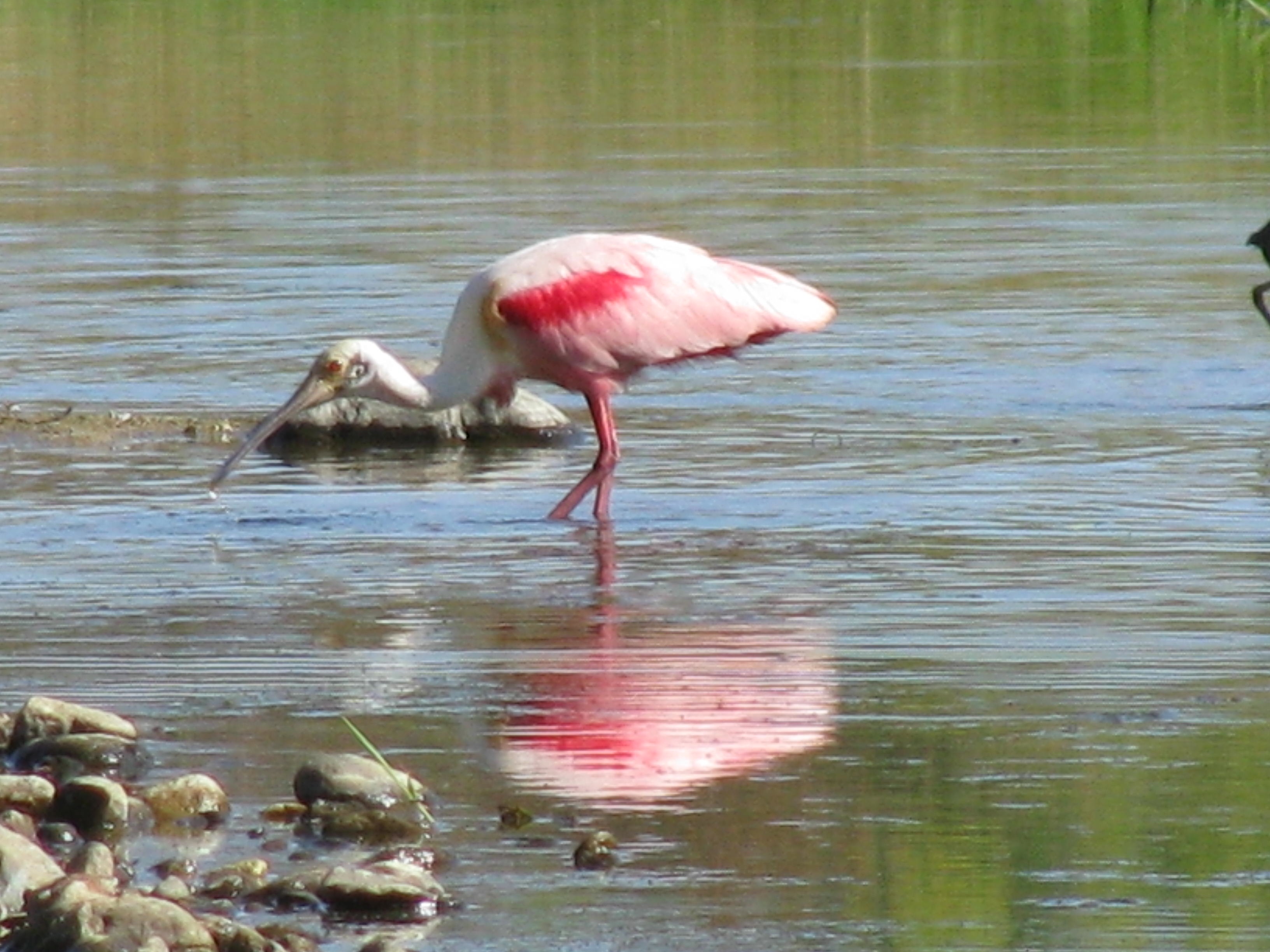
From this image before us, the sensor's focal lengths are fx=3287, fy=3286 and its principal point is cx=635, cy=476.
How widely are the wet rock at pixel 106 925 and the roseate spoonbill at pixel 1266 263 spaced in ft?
28.6

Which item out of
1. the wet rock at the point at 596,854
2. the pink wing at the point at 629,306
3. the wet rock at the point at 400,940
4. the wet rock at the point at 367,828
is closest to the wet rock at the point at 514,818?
the wet rock at the point at 367,828

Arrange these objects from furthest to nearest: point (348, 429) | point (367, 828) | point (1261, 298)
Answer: point (1261, 298)
point (348, 429)
point (367, 828)

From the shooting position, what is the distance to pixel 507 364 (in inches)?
454

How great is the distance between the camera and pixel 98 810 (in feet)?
21.9

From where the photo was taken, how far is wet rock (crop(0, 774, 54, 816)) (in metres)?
6.81

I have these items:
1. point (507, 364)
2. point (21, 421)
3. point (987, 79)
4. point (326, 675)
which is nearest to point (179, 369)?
point (21, 421)

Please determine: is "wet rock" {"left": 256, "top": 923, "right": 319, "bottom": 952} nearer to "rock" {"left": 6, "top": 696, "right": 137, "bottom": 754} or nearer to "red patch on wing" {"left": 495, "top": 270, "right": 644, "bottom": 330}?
"rock" {"left": 6, "top": 696, "right": 137, "bottom": 754}

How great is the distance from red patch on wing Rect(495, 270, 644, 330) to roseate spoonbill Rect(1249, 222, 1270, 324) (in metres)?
3.38

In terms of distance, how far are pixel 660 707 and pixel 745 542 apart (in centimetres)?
264

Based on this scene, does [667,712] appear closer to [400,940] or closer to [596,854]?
[596,854]

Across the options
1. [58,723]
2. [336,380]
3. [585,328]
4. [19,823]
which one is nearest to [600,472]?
[585,328]

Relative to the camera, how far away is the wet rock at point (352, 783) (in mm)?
6707

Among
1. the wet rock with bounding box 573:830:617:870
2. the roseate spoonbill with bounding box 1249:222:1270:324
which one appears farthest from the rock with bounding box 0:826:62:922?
the roseate spoonbill with bounding box 1249:222:1270:324

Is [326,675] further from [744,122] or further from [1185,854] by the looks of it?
[744,122]
